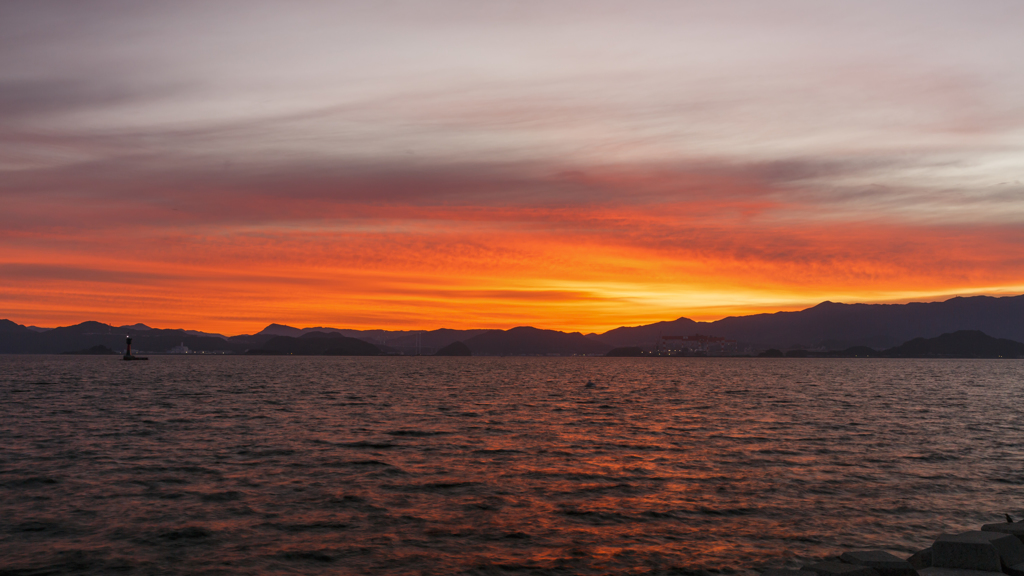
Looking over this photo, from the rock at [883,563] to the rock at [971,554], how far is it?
3.07 ft

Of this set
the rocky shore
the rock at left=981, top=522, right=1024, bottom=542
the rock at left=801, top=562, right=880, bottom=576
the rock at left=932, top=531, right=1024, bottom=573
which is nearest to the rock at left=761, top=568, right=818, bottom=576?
the rocky shore

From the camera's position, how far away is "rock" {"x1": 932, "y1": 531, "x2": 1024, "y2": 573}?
16781mm

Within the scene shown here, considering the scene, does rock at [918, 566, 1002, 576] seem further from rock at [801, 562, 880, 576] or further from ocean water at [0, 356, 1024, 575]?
ocean water at [0, 356, 1024, 575]

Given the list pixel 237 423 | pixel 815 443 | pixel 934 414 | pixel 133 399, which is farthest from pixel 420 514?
pixel 133 399

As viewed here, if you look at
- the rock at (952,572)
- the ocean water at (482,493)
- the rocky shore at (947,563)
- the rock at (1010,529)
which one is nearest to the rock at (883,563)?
Answer: the rocky shore at (947,563)

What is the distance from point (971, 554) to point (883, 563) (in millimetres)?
2141

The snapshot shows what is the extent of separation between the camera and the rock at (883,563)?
1675 cm

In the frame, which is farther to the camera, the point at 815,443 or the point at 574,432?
the point at 574,432

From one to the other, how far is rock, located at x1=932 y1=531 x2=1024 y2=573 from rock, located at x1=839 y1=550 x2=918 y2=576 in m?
0.94

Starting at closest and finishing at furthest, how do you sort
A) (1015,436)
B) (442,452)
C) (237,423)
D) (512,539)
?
(512,539)
(442,452)
(1015,436)
(237,423)

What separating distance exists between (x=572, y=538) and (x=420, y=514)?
20.9 feet

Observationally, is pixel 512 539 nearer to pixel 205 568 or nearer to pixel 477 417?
pixel 205 568

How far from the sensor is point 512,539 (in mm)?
23312

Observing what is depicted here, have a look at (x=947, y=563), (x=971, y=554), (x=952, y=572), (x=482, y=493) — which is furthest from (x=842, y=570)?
(x=482, y=493)
